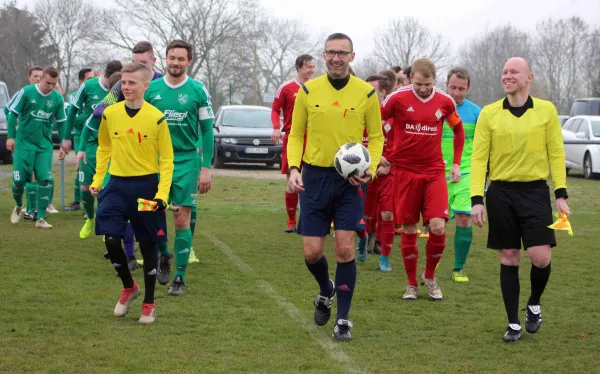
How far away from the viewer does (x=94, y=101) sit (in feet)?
34.3

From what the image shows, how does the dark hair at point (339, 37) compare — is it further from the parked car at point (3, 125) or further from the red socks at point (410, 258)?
the parked car at point (3, 125)

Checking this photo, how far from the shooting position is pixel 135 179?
259 inches

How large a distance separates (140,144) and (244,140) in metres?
16.2

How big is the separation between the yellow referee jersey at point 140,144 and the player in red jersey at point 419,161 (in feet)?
6.81

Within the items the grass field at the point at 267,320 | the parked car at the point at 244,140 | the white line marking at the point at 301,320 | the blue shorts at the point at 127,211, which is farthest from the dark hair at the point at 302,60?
the parked car at the point at 244,140

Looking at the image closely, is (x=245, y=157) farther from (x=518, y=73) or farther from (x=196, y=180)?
(x=518, y=73)

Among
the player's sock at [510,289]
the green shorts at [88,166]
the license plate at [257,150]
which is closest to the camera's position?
the player's sock at [510,289]

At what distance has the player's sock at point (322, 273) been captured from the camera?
6.38 metres

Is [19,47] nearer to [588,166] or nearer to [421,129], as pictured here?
[588,166]

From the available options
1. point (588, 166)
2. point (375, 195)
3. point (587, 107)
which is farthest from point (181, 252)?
point (587, 107)

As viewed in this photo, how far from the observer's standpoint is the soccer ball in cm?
588

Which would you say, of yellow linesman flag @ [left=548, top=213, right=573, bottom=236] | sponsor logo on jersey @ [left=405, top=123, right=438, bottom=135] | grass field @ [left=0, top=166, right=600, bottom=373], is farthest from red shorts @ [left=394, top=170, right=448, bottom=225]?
yellow linesman flag @ [left=548, top=213, right=573, bottom=236]

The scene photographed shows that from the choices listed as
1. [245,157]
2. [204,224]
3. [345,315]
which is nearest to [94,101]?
[204,224]

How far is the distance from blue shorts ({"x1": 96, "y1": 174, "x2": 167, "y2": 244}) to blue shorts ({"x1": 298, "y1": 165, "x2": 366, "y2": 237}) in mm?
1167
